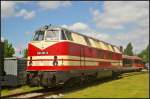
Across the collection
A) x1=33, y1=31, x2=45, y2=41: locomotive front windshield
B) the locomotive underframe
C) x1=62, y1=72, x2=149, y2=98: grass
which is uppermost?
x1=33, y1=31, x2=45, y2=41: locomotive front windshield

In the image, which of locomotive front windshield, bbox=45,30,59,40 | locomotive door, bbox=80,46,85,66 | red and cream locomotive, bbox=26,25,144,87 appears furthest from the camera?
locomotive door, bbox=80,46,85,66

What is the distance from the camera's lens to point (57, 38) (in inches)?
798

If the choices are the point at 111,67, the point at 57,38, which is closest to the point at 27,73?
the point at 57,38

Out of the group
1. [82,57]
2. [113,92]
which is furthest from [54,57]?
[113,92]

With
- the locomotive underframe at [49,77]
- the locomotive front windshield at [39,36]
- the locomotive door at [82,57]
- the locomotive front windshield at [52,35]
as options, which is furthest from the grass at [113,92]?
the locomotive front windshield at [39,36]

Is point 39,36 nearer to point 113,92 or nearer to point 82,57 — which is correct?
point 82,57

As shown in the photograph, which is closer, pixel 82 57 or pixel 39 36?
pixel 39 36

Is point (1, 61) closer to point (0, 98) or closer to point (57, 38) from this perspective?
point (57, 38)

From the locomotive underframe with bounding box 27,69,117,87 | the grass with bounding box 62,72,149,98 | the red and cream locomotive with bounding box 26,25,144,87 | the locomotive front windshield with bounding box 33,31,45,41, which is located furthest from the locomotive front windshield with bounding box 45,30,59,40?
the grass with bounding box 62,72,149,98

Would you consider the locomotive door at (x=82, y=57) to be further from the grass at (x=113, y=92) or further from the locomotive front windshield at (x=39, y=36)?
the locomotive front windshield at (x=39, y=36)

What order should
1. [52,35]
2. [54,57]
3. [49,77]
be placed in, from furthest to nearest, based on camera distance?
[52,35] < [54,57] < [49,77]

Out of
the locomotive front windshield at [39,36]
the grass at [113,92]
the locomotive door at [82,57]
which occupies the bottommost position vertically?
the grass at [113,92]

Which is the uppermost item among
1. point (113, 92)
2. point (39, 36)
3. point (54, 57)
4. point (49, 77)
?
point (39, 36)

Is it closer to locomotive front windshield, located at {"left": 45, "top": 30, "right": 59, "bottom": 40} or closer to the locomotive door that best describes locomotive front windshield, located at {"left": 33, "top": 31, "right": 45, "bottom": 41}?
locomotive front windshield, located at {"left": 45, "top": 30, "right": 59, "bottom": 40}
